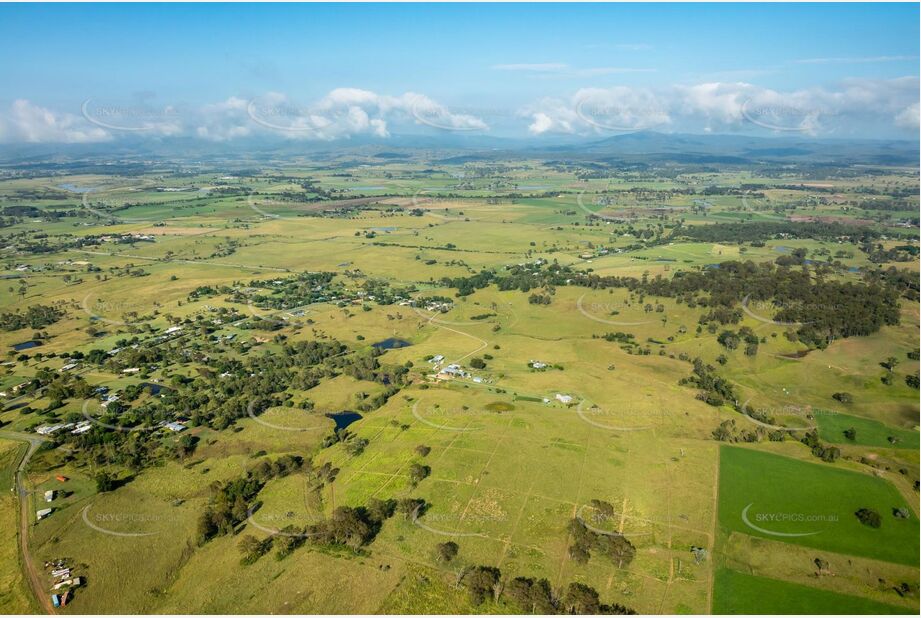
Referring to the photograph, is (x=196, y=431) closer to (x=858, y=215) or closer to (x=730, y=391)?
(x=730, y=391)

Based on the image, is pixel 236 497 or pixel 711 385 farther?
pixel 711 385

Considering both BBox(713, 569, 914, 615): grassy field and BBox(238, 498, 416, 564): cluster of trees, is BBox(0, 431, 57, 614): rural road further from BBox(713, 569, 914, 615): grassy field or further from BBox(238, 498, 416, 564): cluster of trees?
BBox(713, 569, 914, 615): grassy field

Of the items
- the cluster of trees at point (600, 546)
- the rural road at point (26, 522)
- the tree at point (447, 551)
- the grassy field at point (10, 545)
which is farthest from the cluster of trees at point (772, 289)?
the grassy field at point (10, 545)

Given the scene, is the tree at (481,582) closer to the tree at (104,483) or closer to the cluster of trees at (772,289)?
the tree at (104,483)

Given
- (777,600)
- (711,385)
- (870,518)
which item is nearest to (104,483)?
(777,600)

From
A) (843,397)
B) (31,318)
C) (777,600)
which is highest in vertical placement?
(31,318)

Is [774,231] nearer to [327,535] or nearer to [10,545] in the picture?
[327,535]

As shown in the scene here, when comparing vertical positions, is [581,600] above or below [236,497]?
above
